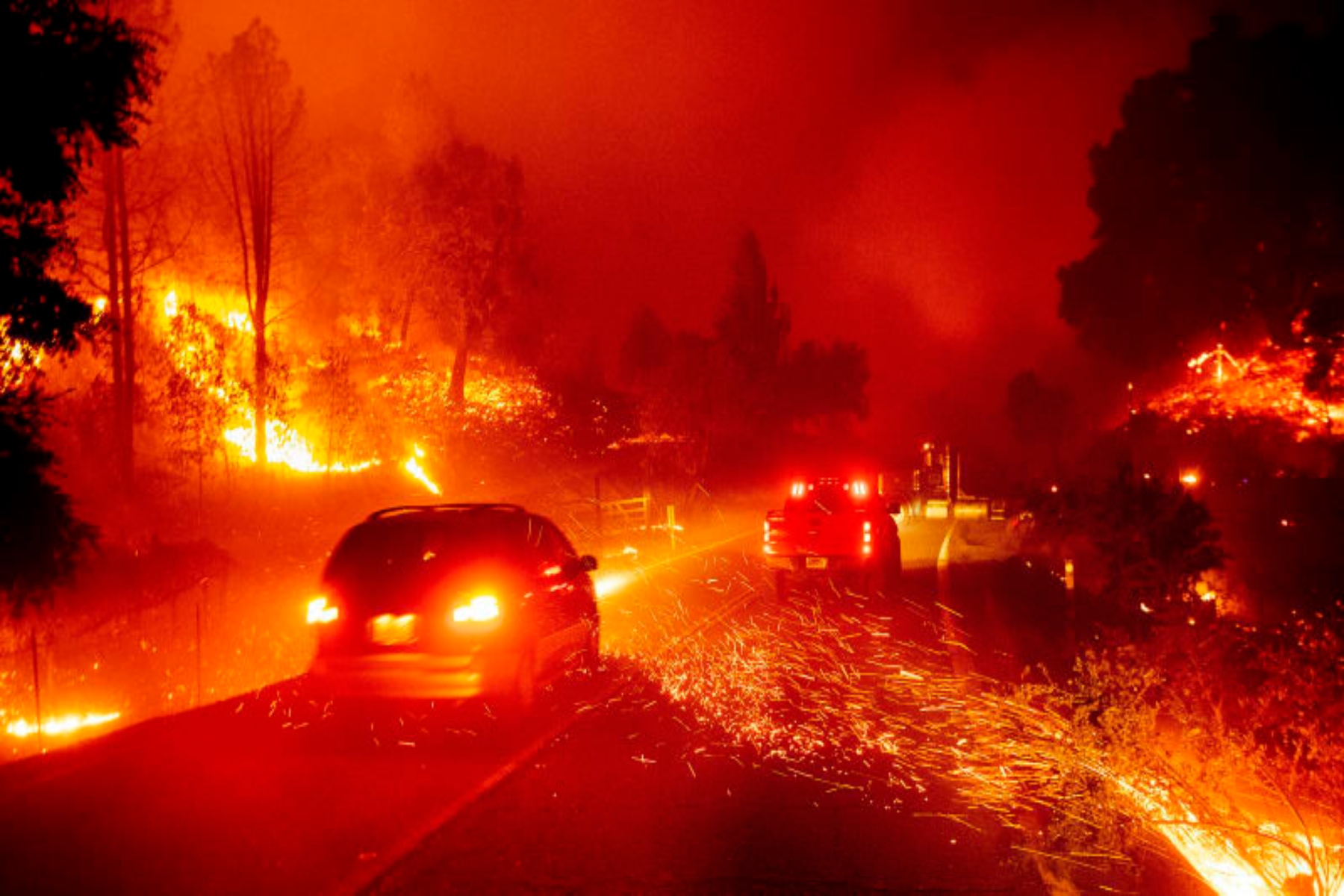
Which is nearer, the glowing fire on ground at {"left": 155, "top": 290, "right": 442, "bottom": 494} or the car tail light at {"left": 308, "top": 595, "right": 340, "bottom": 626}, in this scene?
the car tail light at {"left": 308, "top": 595, "right": 340, "bottom": 626}

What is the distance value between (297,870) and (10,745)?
1089 centimetres

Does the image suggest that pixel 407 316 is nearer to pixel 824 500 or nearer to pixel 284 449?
pixel 284 449

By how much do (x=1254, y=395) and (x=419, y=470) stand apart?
25.1 m

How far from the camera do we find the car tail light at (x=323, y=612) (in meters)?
8.98

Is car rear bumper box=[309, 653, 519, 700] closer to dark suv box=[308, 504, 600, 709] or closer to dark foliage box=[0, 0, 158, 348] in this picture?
dark suv box=[308, 504, 600, 709]

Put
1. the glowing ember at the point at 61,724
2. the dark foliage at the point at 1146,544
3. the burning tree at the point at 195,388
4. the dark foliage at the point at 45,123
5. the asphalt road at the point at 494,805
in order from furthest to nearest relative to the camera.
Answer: the burning tree at the point at 195,388, the dark foliage at the point at 1146,544, the glowing ember at the point at 61,724, the dark foliage at the point at 45,123, the asphalt road at the point at 494,805

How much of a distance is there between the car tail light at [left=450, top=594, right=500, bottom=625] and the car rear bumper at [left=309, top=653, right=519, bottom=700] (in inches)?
11.2

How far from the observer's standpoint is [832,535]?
18781 mm

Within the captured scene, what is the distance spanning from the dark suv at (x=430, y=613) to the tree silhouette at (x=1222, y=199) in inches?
995

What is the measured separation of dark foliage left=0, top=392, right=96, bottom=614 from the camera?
8.66 metres

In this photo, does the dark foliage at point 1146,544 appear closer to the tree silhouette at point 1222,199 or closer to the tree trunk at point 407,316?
the tree silhouette at point 1222,199

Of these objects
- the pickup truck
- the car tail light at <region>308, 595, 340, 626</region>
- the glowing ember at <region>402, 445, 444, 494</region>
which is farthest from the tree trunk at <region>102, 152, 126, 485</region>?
the car tail light at <region>308, 595, 340, 626</region>

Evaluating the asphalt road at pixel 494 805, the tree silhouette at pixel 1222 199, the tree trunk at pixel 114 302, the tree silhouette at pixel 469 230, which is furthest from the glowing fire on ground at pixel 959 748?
the tree silhouette at pixel 469 230

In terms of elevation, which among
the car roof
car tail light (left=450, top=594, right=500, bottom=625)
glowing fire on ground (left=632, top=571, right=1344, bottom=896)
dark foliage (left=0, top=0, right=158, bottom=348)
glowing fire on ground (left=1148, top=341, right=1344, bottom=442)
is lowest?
glowing fire on ground (left=632, top=571, right=1344, bottom=896)
